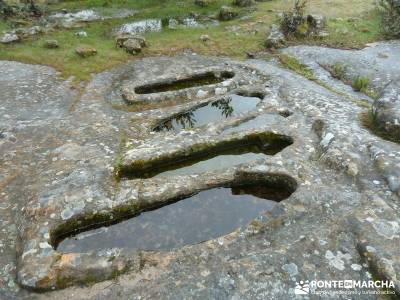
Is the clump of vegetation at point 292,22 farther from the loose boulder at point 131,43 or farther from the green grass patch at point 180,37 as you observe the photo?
the loose boulder at point 131,43

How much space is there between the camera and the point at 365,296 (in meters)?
7.20

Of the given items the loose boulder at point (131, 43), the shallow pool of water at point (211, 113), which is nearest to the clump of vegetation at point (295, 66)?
the shallow pool of water at point (211, 113)

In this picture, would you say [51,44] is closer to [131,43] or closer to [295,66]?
[131,43]

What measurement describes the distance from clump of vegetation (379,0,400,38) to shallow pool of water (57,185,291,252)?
55.0 ft

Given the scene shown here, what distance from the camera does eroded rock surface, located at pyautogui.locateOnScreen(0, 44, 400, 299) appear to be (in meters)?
7.59

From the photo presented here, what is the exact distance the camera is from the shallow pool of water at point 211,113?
13.8 meters

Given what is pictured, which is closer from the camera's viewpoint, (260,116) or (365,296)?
(365,296)

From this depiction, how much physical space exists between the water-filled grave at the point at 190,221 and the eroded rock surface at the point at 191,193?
26cm

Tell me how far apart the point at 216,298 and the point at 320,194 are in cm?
391

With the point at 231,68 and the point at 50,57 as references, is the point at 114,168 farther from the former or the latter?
the point at 50,57

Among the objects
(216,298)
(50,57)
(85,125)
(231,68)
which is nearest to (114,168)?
(85,125)

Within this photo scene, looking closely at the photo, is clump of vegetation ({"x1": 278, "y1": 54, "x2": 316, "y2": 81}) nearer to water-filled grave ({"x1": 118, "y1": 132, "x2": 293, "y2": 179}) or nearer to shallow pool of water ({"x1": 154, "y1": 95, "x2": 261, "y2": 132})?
shallow pool of water ({"x1": 154, "y1": 95, "x2": 261, "y2": 132})

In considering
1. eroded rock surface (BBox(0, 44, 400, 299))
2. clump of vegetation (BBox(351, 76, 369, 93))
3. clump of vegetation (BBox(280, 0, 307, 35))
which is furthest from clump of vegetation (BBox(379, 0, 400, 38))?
eroded rock surface (BBox(0, 44, 400, 299))

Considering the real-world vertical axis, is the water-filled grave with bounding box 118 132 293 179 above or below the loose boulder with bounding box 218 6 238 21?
below
